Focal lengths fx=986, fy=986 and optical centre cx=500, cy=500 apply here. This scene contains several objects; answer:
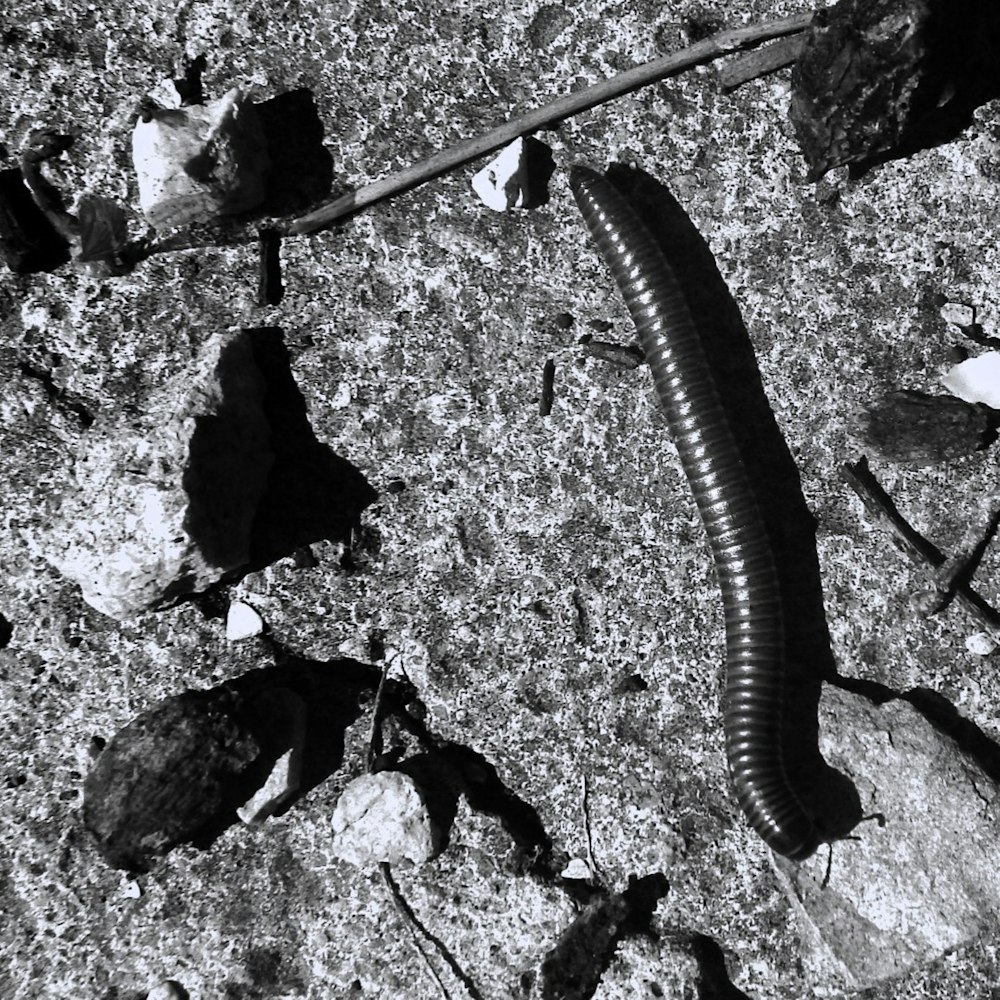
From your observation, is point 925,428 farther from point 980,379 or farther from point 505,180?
point 505,180

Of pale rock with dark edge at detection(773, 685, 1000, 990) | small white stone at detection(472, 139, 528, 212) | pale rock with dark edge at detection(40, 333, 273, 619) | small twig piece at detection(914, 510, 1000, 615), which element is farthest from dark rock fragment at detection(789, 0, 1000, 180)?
pale rock with dark edge at detection(40, 333, 273, 619)

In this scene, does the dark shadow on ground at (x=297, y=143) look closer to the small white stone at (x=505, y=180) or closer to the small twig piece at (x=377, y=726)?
the small white stone at (x=505, y=180)

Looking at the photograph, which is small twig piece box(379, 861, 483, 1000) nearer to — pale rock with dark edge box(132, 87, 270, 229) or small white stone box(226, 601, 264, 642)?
small white stone box(226, 601, 264, 642)

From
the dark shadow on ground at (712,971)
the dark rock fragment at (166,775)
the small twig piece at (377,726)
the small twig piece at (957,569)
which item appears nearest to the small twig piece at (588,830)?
the dark shadow on ground at (712,971)

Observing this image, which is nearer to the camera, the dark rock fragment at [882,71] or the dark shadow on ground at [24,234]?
the dark rock fragment at [882,71]

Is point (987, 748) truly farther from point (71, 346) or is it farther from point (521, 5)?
point (71, 346)

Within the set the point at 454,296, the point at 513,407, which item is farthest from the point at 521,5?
the point at 513,407
